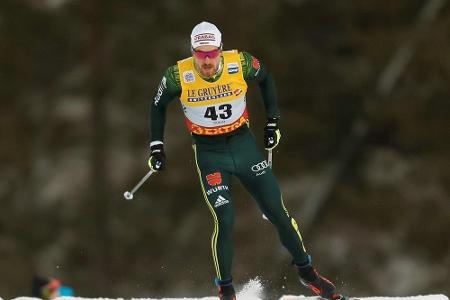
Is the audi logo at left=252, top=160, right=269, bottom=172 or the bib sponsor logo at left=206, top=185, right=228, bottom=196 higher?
the audi logo at left=252, top=160, right=269, bottom=172

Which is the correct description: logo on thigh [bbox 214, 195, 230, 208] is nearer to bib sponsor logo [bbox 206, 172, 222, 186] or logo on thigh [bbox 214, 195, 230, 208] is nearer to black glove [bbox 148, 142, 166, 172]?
bib sponsor logo [bbox 206, 172, 222, 186]

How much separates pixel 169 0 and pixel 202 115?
59.8 feet

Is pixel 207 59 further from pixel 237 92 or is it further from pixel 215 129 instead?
pixel 215 129

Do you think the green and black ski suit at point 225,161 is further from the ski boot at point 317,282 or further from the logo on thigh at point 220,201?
the ski boot at point 317,282

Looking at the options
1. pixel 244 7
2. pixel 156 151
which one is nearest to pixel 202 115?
pixel 156 151

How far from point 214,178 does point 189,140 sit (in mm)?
17182

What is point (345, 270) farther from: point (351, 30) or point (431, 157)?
point (351, 30)

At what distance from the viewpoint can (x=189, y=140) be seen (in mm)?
24531

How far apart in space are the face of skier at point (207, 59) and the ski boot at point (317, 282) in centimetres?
188

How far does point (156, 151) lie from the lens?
754cm

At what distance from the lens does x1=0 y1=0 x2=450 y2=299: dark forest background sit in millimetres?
24516

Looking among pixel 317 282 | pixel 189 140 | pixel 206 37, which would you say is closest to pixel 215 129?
pixel 206 37

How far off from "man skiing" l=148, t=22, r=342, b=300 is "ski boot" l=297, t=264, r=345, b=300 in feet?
0.54

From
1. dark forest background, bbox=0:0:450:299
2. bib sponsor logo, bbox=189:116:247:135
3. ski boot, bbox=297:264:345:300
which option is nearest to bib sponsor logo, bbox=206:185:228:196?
bib sponsor logo, bbox=189:116:247:135
